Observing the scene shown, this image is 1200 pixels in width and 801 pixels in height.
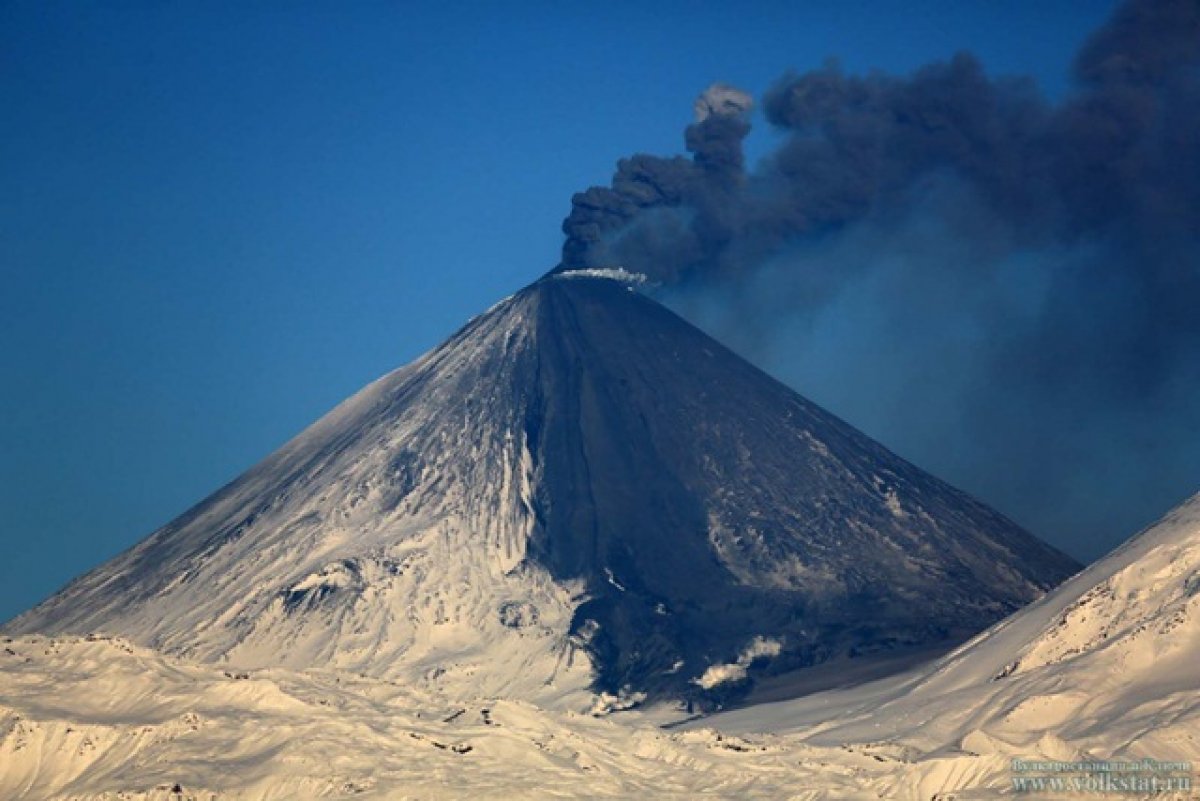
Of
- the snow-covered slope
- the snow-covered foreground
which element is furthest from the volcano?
the snow-covered foreground

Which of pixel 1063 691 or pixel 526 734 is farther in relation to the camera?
pixel 1063 691

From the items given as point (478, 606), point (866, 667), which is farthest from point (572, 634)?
point (866, 667)

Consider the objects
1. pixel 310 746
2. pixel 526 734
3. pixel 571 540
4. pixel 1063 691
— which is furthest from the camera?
pixel 571 540

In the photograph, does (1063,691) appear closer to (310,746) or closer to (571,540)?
(310,746)

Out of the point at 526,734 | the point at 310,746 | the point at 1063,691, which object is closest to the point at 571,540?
the point at 1063,691

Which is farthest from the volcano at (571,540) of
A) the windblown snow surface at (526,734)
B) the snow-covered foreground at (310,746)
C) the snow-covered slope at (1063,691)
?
the snow-covered foreground at (310,746)

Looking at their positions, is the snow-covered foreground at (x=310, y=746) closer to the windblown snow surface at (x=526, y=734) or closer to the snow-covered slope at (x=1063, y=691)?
the windblown snow surface at (x=526, y=734)

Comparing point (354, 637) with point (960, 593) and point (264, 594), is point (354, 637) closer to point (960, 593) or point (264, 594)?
point (264, 594)
